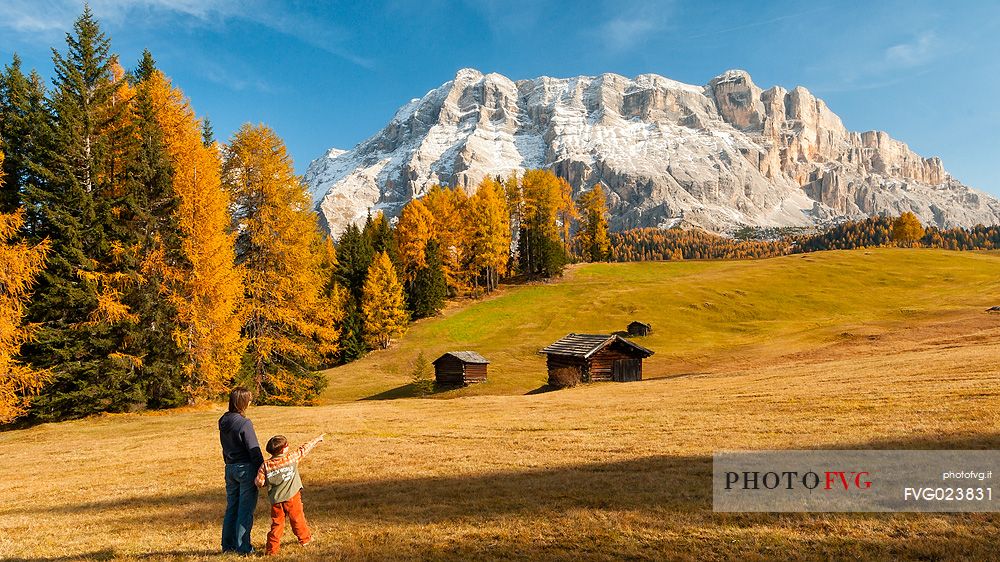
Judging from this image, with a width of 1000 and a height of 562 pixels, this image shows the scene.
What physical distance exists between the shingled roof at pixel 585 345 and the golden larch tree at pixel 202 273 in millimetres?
22543

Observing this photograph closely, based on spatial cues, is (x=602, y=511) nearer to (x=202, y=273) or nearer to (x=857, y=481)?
(x=857, y=481)

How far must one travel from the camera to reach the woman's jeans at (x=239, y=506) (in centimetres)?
761

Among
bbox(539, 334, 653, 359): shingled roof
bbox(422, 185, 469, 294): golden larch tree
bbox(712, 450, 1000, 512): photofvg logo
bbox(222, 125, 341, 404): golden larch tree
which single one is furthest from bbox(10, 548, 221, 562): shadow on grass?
bbox(422, 185, 469, 294): golden larch tree

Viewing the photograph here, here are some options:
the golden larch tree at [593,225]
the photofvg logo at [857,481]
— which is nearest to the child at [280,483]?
the photofvg logo at [857,481]

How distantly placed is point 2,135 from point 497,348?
41.2 m

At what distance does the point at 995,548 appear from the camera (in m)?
6.41

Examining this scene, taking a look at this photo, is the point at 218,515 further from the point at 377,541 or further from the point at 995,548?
the point at 995,548

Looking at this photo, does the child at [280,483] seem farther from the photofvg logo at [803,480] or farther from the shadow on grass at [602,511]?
the photofvg logo at [803,480]

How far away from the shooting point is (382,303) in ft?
190

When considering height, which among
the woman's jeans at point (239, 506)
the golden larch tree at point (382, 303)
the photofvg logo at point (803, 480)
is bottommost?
the photofvg logo at point (803, 480)

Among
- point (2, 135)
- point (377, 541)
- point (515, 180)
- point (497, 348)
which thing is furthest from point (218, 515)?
point (515, 180)

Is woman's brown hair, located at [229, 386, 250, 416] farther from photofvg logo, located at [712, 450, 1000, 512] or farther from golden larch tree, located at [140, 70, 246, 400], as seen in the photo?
golden larch tree, located at [140, 70, 246, 400]

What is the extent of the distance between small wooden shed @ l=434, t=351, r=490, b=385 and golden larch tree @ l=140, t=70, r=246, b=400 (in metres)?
20.4

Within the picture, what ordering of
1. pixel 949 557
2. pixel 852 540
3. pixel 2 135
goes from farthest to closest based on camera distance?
pixel 2 135 < pixel 852 540 < pixel 949 557
